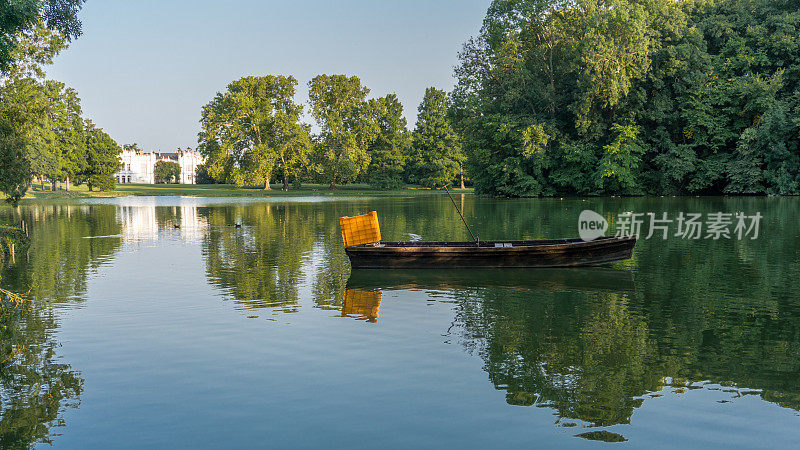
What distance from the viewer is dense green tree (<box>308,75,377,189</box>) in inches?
4437

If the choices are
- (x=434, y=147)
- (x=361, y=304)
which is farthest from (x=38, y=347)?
(x=434, y=147)

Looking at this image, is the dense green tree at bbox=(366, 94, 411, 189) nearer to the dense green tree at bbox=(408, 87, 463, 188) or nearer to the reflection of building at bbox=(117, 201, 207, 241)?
the dense green tree at bbox=(408, 87, 463, 188)

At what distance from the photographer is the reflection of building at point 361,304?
48.2 feet

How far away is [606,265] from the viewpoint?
71.9 ft

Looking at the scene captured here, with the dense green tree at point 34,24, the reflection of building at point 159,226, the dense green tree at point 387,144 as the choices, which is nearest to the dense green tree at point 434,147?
the dense green tree at point 387,144

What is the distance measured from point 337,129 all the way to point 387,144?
13286 mm

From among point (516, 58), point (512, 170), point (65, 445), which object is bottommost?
point (65, 445)

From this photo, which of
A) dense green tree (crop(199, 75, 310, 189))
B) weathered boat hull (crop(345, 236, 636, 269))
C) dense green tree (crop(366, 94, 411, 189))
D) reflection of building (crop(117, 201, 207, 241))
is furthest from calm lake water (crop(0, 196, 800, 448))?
dense green tree (crop(366, 94, 411, 189))

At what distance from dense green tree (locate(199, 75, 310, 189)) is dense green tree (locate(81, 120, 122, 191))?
793 inches

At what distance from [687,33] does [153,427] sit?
71538 millimetres

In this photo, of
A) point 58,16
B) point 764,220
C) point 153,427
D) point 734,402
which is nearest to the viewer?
point 153,427

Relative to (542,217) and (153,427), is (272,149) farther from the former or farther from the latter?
(153,427)

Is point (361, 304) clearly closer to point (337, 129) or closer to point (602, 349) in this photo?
point (602, 349)

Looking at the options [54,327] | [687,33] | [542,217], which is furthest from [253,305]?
[687,33]
